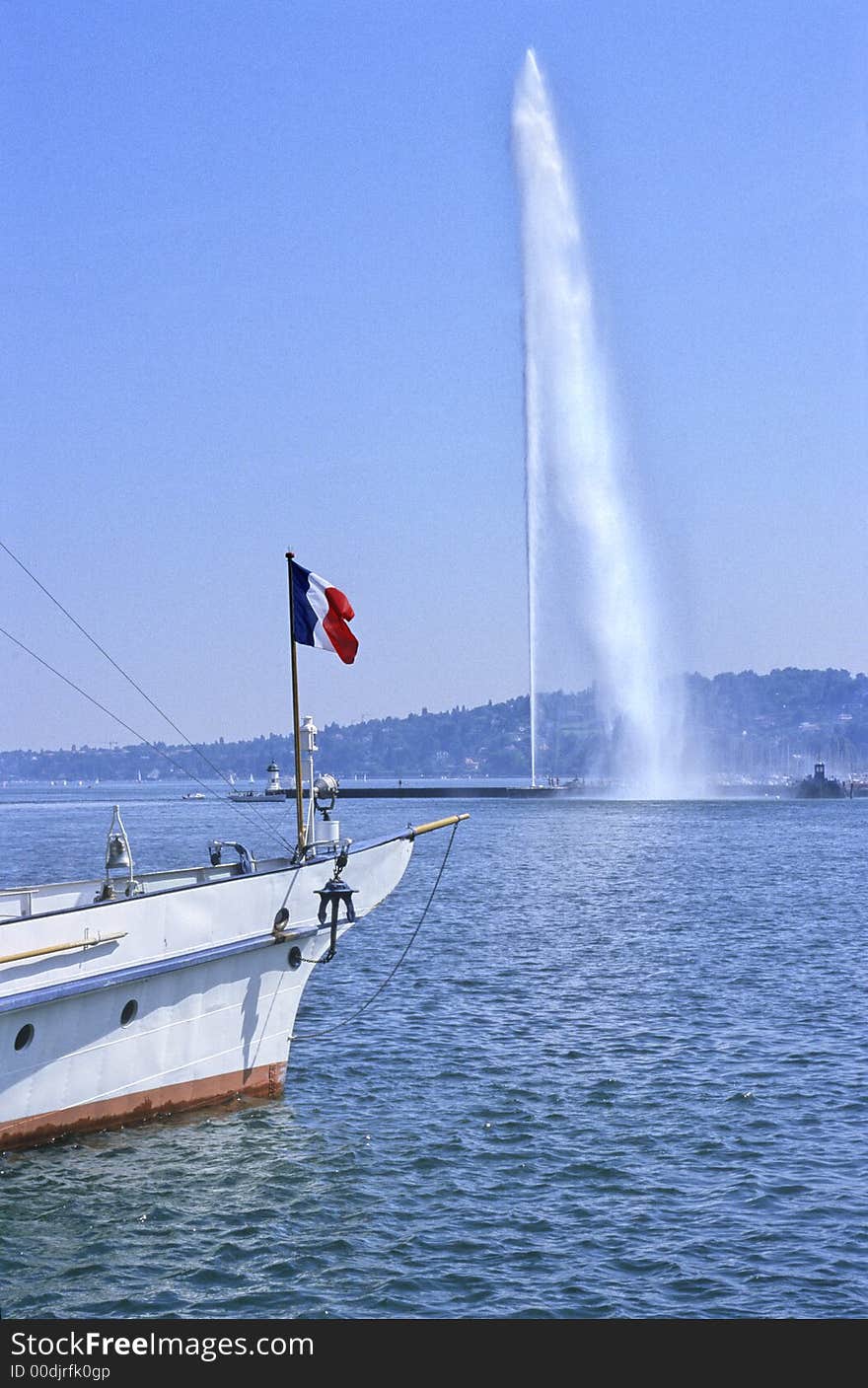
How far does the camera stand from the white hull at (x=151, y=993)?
1283cm

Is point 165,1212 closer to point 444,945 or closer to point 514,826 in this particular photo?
point 444,945

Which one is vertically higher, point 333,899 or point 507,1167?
point 333,899

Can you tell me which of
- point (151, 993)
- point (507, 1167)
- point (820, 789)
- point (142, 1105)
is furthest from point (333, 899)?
point (820, 789)

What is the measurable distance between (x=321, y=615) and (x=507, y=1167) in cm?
665

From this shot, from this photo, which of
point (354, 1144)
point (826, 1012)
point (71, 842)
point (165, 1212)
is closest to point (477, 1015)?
point (826, 1012)

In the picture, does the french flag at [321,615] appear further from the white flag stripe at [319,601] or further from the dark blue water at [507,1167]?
the dark blue water at [507,1167]

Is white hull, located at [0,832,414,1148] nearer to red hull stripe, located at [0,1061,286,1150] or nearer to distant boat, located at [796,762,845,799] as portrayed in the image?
red hull stripe, located at [0,1061,286,1150]

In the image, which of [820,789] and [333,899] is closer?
[333,899]

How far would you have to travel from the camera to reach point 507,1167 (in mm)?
13430

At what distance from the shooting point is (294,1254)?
11055 millimetres

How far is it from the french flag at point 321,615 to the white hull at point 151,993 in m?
2.63

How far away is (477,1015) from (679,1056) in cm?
431

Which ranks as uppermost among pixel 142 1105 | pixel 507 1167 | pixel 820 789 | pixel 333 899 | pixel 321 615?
pixel 321 615

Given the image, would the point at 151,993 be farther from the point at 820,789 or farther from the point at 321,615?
the point at 820,789
